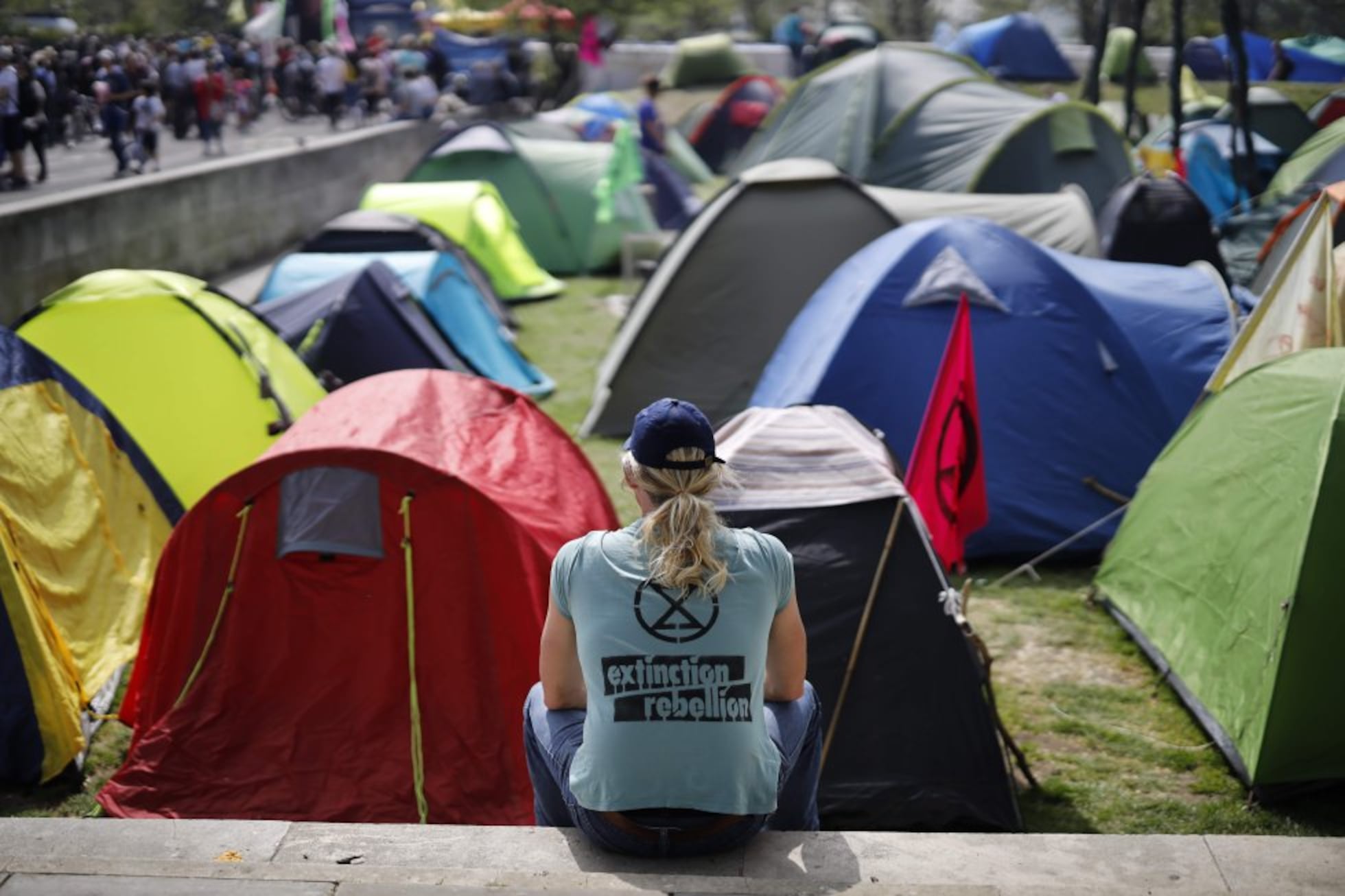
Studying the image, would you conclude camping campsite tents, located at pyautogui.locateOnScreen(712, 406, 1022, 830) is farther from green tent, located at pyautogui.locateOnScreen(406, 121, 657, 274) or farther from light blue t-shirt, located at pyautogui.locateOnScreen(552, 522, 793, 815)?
green tent, located at pyautogui.locateOnScreen(406, 121, 657, 274)

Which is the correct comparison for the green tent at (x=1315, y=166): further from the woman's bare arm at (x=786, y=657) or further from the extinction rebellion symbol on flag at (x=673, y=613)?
the extinction rebellion symbol on flag at (x=673, y=613)

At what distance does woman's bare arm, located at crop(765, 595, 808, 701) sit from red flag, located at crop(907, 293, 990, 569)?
97.2 inches

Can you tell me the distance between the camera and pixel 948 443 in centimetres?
619

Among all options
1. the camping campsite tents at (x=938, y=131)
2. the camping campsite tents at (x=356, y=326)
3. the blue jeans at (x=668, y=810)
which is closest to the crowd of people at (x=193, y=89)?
the camping campsite tents at (x=356, y=326)

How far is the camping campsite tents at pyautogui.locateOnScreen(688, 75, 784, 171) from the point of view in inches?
A: 1070

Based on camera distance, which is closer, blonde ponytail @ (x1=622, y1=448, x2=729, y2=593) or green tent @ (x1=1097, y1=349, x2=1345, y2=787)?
blonde ponytail @ (x1=622, y1=448, x2=729, y2=593)

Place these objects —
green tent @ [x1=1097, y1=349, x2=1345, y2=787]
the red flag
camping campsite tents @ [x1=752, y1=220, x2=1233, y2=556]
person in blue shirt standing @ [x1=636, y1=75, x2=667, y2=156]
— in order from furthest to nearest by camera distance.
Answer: person in blue shirt standing @ [x1=636, y1=75, x2=667, y2=156], camping campsite tents @ [x1=752, y1=220, x2=1233, y2=556], the red flag, green tent @ [x1=1097, y1=349, x2=1345, y2=787]

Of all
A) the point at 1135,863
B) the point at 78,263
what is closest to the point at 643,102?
the point at 78,263

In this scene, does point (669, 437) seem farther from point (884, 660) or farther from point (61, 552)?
point (61, 552)

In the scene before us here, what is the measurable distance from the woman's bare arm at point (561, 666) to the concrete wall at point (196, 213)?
835cm

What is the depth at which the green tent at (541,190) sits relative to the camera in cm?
1767

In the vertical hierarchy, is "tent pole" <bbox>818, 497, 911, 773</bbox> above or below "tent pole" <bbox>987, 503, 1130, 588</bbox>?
above

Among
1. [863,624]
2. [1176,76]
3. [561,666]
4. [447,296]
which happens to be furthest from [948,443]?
[1176,76]

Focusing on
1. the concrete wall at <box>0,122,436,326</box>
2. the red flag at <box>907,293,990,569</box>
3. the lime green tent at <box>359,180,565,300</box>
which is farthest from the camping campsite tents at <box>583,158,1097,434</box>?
the concrete wall at <box>0,122,436,326</box>
